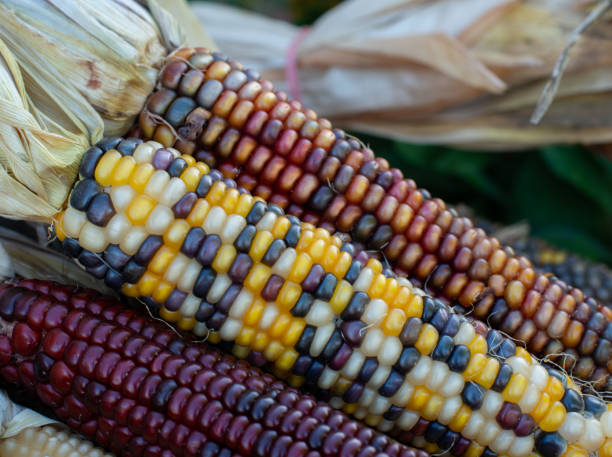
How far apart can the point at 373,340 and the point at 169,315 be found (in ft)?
1.24

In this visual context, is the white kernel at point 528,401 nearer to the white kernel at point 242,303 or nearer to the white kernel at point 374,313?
the white kernel at point 374,313

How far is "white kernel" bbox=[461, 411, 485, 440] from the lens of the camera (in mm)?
1177

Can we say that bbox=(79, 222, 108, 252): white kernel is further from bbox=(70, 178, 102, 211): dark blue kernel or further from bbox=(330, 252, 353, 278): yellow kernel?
bbox=(330, 252, 353, 278): yellow kernel

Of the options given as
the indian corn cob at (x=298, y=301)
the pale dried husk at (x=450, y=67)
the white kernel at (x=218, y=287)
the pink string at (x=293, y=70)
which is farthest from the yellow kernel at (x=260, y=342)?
the pink string at (x=293, y=70)

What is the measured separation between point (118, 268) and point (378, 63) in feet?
4.71

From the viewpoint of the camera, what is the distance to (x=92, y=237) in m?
1.14

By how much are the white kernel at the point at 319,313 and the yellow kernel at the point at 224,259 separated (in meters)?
0.17

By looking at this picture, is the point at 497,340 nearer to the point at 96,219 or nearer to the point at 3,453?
the point at 96,219

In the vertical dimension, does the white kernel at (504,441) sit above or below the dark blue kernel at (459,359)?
below

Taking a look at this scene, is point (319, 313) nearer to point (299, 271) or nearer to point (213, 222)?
point (299, 271)

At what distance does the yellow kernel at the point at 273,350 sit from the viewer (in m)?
1.19

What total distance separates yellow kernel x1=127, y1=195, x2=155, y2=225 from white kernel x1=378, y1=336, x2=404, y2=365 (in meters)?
0.48

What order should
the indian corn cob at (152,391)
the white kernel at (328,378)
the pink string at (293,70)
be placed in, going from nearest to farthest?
the indian corn cob at (152,391)
the white kernel at (328,378)
the pink string at (293,70)

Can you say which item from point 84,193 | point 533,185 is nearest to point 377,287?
point 84,193
